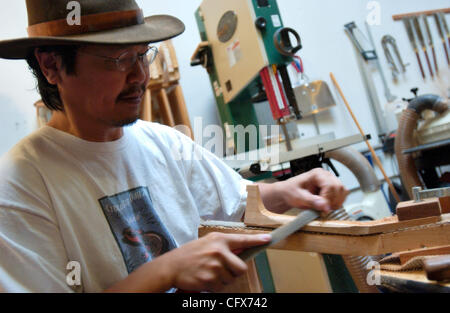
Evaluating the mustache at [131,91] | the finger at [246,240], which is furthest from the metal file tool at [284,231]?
the mustache at [131,91]

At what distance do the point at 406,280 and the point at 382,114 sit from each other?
2.73 m

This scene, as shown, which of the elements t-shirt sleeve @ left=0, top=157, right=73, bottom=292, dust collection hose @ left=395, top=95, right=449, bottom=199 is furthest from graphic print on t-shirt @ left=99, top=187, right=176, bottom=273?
dust collection hose @ left=395, top=95, right=449, bottom=199

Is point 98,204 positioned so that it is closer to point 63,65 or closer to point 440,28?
point 63,65

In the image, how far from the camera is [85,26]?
2.90 feet

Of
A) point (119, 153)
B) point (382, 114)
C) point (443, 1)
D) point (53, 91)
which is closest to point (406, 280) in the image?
point (119, 153)

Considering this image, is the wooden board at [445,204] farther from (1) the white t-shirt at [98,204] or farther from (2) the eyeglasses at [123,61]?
(2) the eyeglasses at [123,61]

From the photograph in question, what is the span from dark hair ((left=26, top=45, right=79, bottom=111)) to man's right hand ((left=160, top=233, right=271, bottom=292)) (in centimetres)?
54

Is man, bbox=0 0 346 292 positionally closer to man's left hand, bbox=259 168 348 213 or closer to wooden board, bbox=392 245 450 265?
man's left hand, bbox=259 168 348 213

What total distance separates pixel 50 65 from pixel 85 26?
0.19 meters

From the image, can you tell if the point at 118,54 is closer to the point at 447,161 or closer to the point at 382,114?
the point at 447,161

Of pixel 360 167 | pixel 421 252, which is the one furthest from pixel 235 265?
pixel 360 167

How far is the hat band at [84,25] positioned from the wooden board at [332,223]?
516 millimetres

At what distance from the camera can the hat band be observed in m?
0.88
